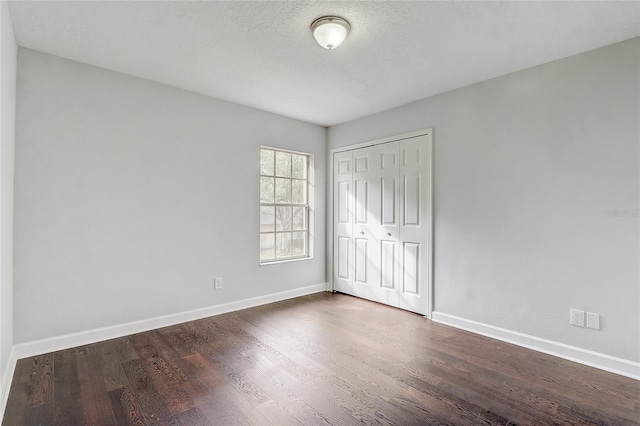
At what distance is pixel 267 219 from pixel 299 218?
23.2 inches

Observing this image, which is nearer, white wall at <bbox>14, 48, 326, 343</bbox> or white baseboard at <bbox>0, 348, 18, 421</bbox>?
white baseboard at <bbox>0, 348, 18, 421</bbox>

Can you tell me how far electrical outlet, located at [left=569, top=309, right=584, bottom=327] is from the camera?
2596mm

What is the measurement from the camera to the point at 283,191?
4461 millimetres

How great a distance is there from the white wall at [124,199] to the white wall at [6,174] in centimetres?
18

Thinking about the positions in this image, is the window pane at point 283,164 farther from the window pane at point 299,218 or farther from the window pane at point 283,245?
the window pane at point 283,245

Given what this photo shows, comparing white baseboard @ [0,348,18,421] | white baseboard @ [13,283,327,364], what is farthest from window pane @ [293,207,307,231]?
white baseboard @ [0,348,18,421]

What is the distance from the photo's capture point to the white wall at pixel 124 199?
2641 millimetres

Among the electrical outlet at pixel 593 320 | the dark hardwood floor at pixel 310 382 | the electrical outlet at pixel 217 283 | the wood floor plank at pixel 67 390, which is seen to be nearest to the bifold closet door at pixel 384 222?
the dark hardwood floor at pixel 310 382

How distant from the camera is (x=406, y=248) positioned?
386cm

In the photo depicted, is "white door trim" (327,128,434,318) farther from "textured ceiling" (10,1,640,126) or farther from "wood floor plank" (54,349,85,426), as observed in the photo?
"wood floor plank" (54,349,85,426)

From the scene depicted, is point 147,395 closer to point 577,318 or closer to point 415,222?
point 415,222

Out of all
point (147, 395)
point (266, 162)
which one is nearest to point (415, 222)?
point (266, 162)

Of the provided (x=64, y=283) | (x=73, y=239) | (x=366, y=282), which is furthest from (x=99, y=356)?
(x=366, y=282)

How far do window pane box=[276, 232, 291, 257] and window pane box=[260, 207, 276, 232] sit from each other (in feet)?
0.59
